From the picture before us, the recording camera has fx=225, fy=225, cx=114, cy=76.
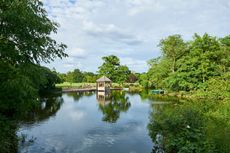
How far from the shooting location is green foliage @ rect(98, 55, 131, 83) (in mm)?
52344

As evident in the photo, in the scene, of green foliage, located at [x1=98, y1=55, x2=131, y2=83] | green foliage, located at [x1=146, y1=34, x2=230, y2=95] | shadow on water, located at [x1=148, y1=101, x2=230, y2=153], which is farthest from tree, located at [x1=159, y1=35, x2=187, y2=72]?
shadow on water, located at [x1=148, y1=101, x2=230, y2=153]

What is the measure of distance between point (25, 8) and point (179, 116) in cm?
575

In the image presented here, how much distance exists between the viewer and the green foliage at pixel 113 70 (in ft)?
172

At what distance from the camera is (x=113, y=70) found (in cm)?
5262

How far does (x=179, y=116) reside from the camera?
25.2 ft

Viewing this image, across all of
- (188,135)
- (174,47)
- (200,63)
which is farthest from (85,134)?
(174,47)

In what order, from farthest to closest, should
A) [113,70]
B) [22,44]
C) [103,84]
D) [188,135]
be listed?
[113,70] < [103,84] < [188,135] < [22,44]

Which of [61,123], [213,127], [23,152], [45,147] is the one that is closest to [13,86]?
[23,152]

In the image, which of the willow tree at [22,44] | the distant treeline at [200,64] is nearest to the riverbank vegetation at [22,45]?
the willow tree at [22,44]

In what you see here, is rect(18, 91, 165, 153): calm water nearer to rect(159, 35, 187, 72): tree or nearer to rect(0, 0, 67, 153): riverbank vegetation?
rect(0, 0, 67, 153): riverbank vegetation

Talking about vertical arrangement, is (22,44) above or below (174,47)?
below

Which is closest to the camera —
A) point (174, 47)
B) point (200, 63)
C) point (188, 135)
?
point (188, 135)

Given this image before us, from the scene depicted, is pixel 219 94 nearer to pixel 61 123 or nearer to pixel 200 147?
pixel 61 123

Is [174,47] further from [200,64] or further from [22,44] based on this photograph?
[22,44]
